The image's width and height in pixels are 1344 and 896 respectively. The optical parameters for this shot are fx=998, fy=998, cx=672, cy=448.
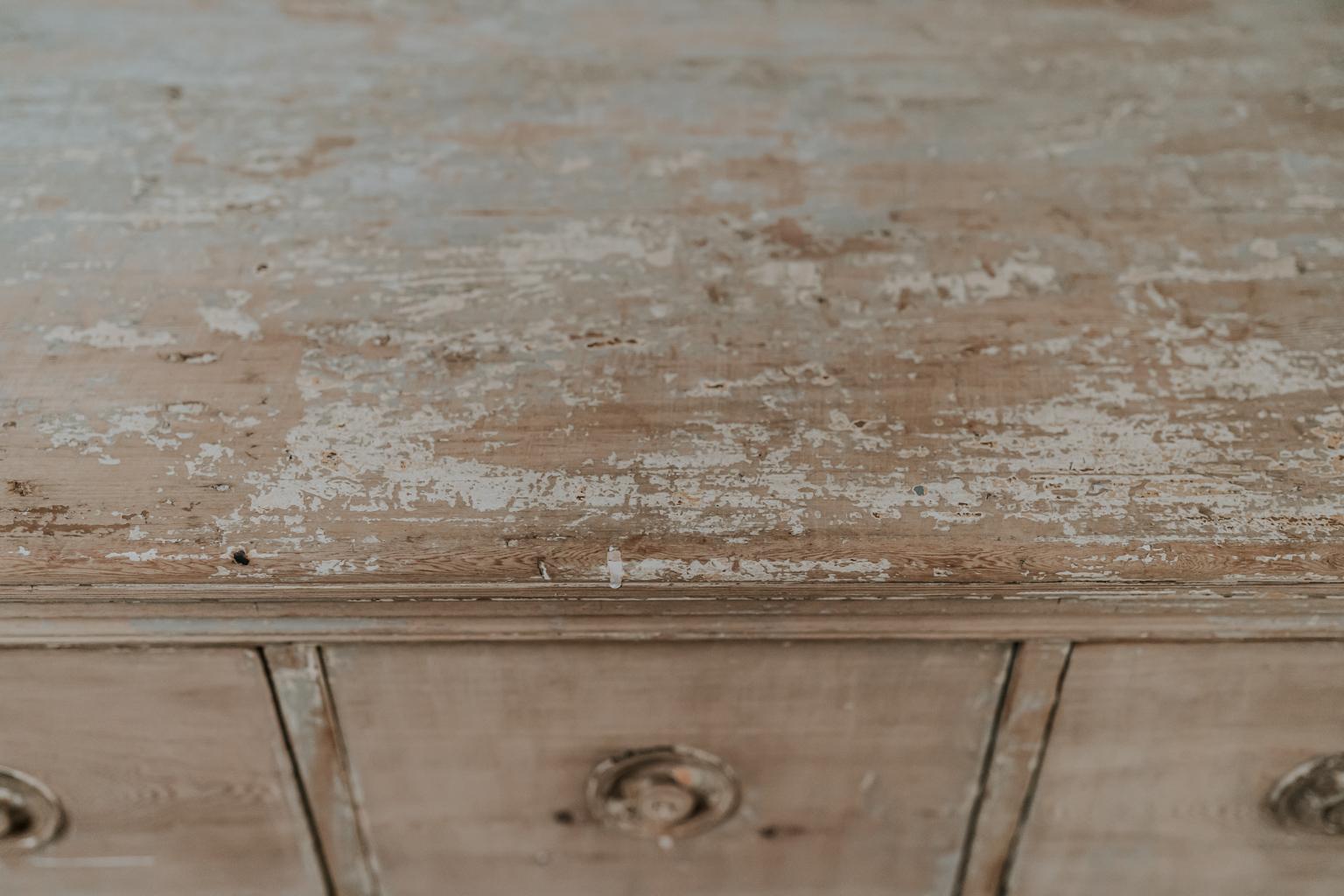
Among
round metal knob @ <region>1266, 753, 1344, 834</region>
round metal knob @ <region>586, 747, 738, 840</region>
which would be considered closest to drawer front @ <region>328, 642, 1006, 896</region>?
round metal knob @ <region>586, 747, 738, 840</region>

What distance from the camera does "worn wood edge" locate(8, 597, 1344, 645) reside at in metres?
0.55

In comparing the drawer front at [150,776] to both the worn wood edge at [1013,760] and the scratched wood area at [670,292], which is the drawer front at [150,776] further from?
the worn wood edge at [1013,760]

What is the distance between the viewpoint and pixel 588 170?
0.77 m

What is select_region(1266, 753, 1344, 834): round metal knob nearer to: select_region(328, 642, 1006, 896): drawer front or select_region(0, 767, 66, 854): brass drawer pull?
select_region(328, 642, 1006, 896): drawer front

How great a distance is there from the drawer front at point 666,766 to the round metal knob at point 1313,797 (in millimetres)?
200

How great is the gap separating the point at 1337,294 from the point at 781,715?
456mm

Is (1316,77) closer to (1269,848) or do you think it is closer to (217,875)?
(1269,848)

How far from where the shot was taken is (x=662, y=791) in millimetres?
644

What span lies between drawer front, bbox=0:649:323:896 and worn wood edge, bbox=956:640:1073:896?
1.48ft

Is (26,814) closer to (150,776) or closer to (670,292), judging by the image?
(150,776)

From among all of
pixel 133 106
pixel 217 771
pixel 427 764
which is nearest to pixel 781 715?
pixel 427 764

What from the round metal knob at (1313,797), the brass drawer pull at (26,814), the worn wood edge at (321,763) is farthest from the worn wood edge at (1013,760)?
the brass drawer pull at (26,814)

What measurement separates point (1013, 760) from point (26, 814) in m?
0.65

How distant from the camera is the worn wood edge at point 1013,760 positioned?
1.95ft
